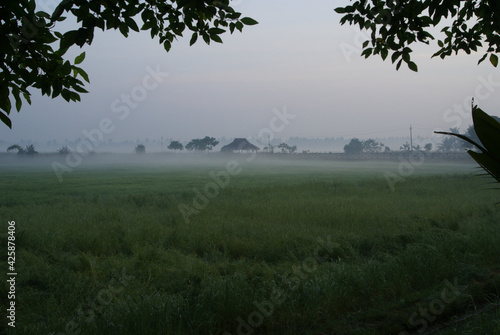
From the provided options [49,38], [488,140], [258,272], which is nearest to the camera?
[488,140]

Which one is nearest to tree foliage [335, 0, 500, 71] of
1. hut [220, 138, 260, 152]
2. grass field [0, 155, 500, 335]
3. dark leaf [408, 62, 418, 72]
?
dark leaf [408, 62, 418, 72]

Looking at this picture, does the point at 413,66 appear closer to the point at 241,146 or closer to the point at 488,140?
the point at 488,140

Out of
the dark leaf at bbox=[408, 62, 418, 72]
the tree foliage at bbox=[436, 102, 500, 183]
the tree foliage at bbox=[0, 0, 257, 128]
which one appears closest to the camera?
the tree foliage at bbox=[436, 102, 500, 183]

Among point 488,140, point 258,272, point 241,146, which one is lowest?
point 258,272

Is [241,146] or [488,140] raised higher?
[241,146]

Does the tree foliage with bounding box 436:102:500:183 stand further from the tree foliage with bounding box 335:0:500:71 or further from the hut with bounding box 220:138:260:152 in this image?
the hut with bounding box 220:138:260:152

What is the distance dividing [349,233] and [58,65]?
22.0ft

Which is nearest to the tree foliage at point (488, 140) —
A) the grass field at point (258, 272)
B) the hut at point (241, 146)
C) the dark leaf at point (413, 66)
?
the grass field at point (258, 272)

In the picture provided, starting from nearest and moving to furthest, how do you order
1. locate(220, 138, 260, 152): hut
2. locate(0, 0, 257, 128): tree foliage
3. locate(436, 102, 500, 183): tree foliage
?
locate(436, 102, 500, 183): tree foliage < locate(0, 0, 257, 128): tree foliage < locate(220, 138, 260, 152): hut

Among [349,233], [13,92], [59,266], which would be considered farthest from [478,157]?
[349,233]

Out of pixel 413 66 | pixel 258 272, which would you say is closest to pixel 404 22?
pixel 413 66

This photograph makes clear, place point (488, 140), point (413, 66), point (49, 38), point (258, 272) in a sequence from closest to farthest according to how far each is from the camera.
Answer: point (488, 140) → point (49, 38) → point (413, 66) → point (258, 272)

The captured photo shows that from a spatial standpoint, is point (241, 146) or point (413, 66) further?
point (241, 146)

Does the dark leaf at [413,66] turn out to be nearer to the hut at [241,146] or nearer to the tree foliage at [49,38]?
the tree foliage at [49,38]
